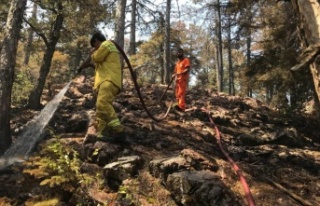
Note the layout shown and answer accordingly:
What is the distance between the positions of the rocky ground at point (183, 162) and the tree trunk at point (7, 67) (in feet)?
3.26

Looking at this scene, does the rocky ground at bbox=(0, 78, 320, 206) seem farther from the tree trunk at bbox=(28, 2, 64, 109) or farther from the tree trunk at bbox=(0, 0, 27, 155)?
the tree trunk at bbox=(28, 2, 64, 109)

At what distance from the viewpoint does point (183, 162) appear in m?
5.81

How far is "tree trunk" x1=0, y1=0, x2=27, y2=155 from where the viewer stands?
7.94 metres

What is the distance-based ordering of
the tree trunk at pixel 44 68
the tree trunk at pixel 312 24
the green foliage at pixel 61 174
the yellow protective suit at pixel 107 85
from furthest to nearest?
the tree trunk at pixel 44 68 < the yellow protective suit at pixel 107 85 < the green foliage at pixel 61 174 < the tree trunk at pixel 312 24

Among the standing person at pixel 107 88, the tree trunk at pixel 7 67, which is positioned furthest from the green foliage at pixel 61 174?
the tree trunk at pixel 7 67

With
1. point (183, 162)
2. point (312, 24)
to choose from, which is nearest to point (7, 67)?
point (183, 162)

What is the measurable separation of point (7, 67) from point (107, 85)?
3.08m

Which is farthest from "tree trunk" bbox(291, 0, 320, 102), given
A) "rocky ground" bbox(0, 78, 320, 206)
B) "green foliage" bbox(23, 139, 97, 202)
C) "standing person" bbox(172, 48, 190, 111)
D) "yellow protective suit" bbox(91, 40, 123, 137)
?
"standing person" bbox(172, 48, 190, 111)

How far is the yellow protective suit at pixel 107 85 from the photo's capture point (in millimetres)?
6465

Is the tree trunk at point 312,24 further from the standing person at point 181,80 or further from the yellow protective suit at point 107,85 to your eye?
the standing person at point 181,80

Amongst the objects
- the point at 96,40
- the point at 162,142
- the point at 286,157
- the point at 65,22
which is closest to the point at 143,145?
the point at 162,142

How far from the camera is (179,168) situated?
566 cm

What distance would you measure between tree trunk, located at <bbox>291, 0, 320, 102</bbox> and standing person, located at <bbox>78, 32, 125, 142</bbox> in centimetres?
385

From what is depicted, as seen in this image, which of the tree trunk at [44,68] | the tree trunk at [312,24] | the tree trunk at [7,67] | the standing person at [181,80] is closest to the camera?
the tree trunk at [312,24]
